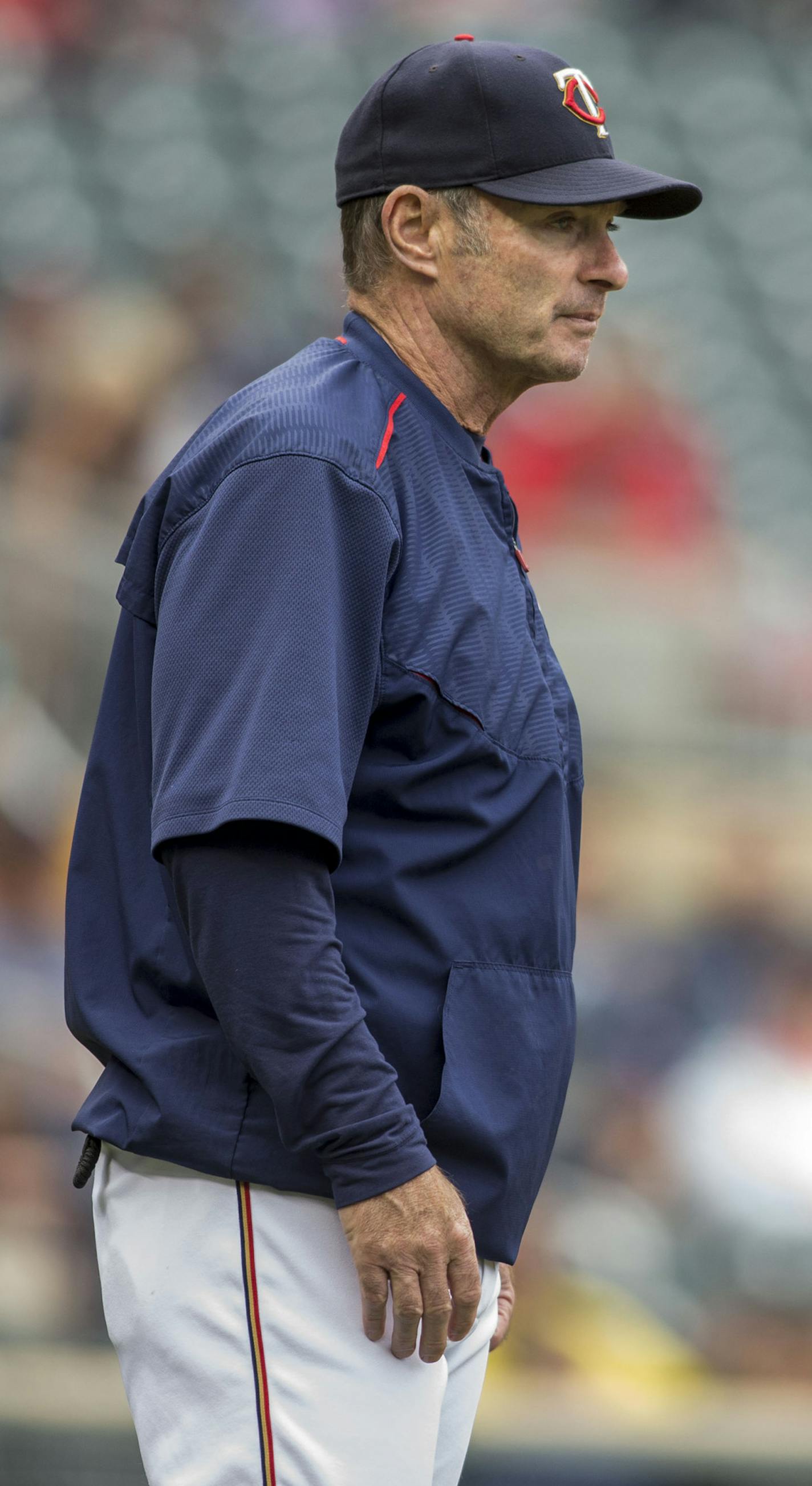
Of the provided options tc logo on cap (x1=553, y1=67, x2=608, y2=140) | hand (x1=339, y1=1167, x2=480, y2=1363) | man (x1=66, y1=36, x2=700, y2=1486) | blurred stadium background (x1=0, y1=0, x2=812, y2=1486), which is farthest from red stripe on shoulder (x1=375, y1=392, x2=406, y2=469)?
blurred stadium background (x1=0, y1=0, x2=812, y2=1486)

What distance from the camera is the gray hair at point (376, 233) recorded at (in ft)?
4.19

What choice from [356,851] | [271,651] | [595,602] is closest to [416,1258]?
[356,851]

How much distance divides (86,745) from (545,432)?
60.3 inches

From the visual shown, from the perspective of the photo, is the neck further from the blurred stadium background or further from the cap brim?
the blurred stadium background

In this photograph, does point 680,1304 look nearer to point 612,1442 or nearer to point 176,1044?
point 612,1442

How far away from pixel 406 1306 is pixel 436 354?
0.73m

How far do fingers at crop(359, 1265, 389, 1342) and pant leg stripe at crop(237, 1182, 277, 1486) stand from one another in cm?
7

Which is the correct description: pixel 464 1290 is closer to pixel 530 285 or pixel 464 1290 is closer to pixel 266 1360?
A: pixel 266 1360

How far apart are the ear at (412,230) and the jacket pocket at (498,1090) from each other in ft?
1.81

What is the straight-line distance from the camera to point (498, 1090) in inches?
46.7

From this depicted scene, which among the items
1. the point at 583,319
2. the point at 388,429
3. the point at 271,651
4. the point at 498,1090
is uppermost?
the point at 583,319

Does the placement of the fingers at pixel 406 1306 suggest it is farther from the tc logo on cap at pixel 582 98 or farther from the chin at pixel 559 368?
the tc logo on cap at pixel 582 98

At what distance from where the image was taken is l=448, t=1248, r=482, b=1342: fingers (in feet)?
3.59

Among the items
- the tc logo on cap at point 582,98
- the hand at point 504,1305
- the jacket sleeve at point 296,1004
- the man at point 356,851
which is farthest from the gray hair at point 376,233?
the hand at point 504,1305
